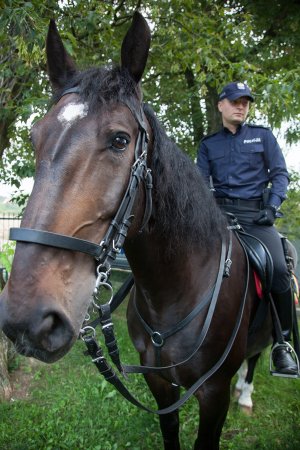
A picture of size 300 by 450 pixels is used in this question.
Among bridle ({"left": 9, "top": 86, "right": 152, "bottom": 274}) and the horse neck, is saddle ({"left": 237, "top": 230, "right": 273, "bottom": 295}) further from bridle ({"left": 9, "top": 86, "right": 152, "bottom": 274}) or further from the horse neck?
bridle ({"left": 9, "top": 86, "right": 152, "bottom": 274})

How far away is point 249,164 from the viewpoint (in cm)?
318

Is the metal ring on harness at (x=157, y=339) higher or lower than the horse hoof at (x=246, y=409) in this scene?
higher

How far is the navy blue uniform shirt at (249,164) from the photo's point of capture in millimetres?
3127

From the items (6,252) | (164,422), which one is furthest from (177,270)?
(6,252)

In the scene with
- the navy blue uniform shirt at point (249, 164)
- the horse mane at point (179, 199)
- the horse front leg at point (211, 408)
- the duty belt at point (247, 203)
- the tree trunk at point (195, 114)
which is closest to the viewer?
the horse mane at point (179, 199)

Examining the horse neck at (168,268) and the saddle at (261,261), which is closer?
the horse neck at (168,268)

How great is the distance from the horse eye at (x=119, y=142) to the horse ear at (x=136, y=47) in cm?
41

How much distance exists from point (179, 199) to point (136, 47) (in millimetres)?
817

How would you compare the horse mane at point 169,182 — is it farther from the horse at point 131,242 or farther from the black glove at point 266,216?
the black glove at point 266,216

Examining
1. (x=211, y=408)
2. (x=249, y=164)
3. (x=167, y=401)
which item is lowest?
(x=167, y=401)

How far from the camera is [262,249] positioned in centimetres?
293

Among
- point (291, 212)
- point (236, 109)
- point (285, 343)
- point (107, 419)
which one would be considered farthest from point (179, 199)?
point (291, 212)

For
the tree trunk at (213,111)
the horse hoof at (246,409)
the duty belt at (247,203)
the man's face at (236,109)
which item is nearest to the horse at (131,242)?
the duty belt at (247,203)

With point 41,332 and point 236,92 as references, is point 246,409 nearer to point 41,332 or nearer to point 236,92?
point 236,92
